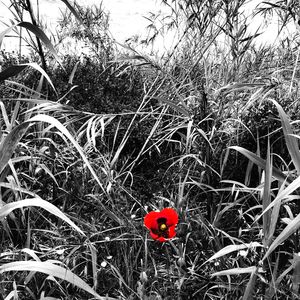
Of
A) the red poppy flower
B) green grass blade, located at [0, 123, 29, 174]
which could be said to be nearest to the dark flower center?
the red poppy flower

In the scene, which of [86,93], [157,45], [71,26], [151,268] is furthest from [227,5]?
[157,45]

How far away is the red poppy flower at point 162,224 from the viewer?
128 centimetres

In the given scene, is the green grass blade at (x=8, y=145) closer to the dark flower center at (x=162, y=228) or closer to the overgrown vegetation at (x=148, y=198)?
the overgrown vegetation at (x=148, y=198)

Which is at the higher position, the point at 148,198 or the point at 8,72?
the point at 8,72

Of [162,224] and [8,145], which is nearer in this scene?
[8,145]

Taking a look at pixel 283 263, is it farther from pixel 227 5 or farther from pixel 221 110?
pixel 227 5

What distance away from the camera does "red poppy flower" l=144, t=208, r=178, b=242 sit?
4.19ft

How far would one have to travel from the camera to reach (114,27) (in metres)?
4.12

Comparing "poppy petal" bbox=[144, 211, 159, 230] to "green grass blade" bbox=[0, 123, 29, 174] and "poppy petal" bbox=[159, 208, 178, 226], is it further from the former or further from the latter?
"green grass blade" bbox=[0, 123, 29, 174]

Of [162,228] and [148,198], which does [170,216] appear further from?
[148,198]

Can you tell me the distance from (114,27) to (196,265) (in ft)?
9.71

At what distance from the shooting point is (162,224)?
1.29 meters

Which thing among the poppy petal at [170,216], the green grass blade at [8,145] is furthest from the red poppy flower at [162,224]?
the green grass blade at [8,145]

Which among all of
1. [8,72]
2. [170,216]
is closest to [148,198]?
[170,216]
